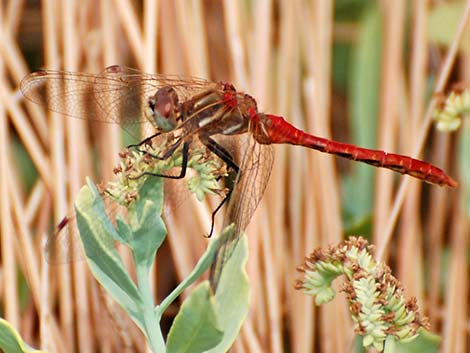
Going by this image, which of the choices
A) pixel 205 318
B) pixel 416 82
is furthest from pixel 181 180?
pixel 416 82

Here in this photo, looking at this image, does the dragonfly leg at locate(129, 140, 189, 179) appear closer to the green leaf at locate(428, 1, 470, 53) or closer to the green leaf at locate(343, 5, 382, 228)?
the green leaf at locate(343, 5, 382, 228)

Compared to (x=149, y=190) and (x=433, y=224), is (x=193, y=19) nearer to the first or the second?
(x=433, y=224)

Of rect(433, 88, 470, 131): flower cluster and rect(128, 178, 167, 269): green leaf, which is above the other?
rect(433, 88, 470, 131): flower cluster

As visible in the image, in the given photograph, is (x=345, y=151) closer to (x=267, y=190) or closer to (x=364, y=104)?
(x=267, y=190)

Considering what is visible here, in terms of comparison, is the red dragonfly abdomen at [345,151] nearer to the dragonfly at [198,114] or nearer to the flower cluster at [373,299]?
the dragonfly at [198,114]

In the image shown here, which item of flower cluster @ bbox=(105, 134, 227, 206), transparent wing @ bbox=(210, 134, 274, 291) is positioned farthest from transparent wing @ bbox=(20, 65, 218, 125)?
flower cluster @ bbox=(105, 134, 227, 206)

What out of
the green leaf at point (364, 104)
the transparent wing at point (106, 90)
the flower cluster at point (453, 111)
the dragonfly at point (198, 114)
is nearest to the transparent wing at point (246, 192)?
the dragonfly at point (198, 114)

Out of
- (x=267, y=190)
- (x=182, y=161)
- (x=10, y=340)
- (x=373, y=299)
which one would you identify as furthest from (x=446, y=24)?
(x=10, y=340)
